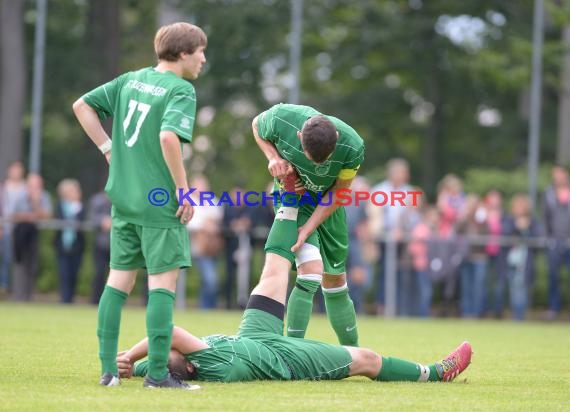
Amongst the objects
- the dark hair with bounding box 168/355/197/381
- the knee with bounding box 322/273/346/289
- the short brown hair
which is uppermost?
the short brown hair

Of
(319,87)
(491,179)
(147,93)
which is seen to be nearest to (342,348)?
(147,93)

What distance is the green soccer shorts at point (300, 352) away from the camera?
7.58 metres

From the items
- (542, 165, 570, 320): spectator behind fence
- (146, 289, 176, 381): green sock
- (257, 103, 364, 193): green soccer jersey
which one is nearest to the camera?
(146, 289, 176, 381): green sock

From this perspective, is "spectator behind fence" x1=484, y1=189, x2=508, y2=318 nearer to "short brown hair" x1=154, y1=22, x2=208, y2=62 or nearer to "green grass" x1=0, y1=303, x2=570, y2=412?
"green grass" x1=0, y1=303, x2=570, y2=412

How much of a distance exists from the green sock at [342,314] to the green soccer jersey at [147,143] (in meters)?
2.12

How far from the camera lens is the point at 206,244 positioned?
19.2 m

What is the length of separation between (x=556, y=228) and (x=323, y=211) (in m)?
11.1

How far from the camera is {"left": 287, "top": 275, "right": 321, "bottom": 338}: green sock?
845cm

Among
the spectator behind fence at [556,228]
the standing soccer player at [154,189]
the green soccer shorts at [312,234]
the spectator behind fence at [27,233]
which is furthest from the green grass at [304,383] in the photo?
the spectator behind fence at [27,233]

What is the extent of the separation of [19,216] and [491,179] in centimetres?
919

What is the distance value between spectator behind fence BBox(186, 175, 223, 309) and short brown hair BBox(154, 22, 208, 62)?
467 inches

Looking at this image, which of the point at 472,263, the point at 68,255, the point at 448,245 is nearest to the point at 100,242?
the point at 68,255

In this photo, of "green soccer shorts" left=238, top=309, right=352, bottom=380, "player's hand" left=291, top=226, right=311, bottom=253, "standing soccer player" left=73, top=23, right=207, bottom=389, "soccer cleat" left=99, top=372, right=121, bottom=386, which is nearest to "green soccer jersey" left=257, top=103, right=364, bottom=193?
"player's hand" left=291, top=226, right=311, bottom=253

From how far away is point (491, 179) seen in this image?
23.2 meters
